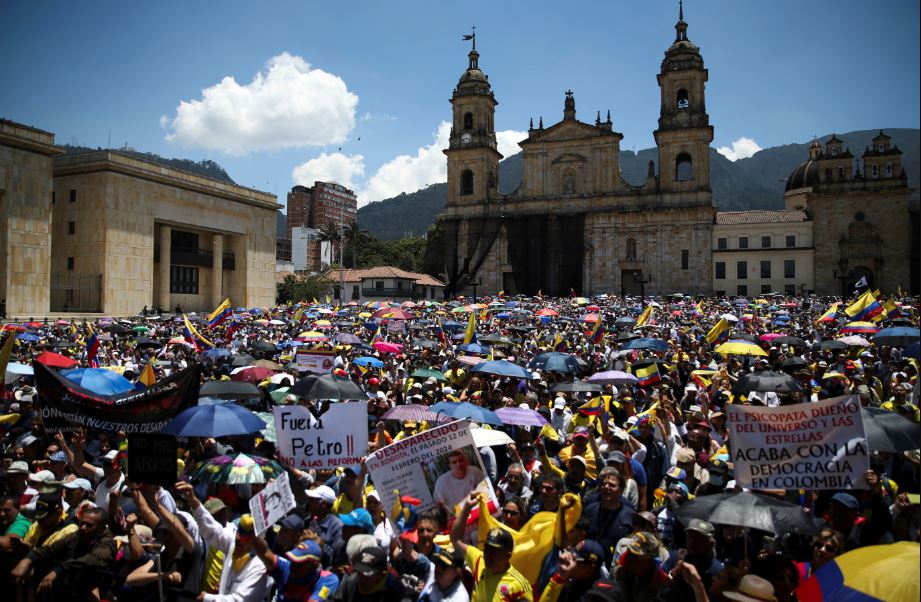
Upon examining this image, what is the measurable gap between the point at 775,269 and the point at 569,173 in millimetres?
19530

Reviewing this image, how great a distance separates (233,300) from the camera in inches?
1871

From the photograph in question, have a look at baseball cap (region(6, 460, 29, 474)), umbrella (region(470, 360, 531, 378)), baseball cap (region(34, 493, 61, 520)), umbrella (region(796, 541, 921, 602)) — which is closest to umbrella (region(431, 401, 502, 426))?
umbrella (region(470, 360, 531, 378))

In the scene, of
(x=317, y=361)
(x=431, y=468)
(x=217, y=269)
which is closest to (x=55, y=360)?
(x=317, y=361)

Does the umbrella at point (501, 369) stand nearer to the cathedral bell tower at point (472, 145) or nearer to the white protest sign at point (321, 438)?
the white protest sign at point (321, 438)

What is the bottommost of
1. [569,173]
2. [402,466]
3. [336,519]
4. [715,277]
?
[336,519]

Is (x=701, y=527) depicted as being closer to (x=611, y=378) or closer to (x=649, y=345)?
(x=611, y=378)

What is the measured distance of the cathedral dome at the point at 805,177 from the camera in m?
70.4

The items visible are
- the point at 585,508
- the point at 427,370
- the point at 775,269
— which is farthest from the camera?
the point at 775,269

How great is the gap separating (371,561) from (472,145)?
62938mm

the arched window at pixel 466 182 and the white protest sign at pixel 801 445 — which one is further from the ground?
the arched window at pixel 466 182

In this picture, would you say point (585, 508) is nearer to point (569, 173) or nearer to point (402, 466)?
point (402, 466)

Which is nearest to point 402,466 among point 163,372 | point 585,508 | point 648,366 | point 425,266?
point 585,508

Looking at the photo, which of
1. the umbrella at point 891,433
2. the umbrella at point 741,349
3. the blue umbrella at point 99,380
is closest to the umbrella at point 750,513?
the umbrella at point 891,433

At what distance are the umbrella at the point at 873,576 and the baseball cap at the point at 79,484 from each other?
5.23 metres
